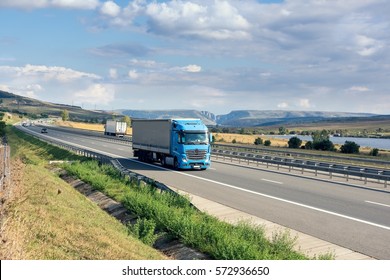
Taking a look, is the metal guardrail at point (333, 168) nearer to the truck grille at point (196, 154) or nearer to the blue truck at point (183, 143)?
the blue truck at point (183, 143)

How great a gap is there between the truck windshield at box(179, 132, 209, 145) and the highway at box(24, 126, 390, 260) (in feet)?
6.59

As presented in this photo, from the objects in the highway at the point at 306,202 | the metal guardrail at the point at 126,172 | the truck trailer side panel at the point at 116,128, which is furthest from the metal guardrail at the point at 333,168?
the truck trailer side panel at the point at 116,128

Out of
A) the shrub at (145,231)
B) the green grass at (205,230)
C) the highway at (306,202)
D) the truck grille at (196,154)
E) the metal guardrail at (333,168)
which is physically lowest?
the shrub at (145,231)

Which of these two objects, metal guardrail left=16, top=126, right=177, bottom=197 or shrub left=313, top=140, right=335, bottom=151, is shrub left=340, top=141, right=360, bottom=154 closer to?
shrub left=313, top=140, right=335, bottom=151

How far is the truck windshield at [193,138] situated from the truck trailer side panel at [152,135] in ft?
4.88

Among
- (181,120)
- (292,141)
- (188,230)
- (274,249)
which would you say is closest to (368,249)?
(274,249)

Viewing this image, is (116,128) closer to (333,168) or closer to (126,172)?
(333,168)

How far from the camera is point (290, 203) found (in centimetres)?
1794

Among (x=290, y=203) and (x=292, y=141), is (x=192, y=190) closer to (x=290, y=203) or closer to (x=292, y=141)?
(x=290, y=203)

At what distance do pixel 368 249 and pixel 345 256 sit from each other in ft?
3.44

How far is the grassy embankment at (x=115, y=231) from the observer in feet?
30.4

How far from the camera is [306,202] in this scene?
1819 centimetres

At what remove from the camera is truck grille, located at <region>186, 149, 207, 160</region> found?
3034cm

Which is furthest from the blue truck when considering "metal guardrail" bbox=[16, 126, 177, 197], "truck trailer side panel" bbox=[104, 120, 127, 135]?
"truck trailer side panel" bbox=[104, 120, 127, 135]
